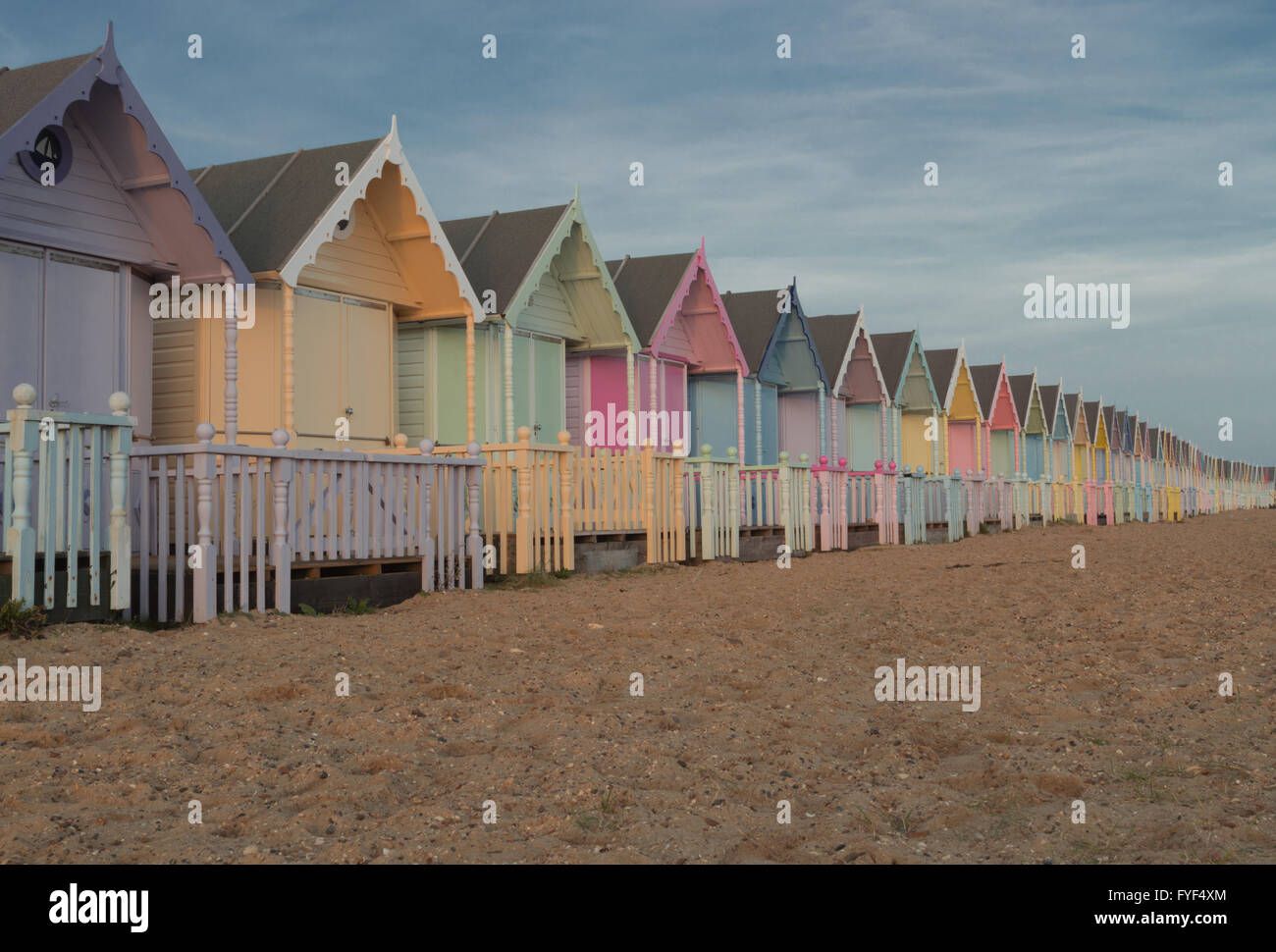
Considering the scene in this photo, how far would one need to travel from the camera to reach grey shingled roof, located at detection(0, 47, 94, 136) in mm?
9203

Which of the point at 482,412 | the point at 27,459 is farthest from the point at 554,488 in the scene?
the point at 27,459

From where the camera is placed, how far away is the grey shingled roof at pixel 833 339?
25781mm

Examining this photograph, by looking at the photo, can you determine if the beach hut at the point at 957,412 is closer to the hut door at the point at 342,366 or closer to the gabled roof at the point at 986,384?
the gabled roof at the point at 986,384

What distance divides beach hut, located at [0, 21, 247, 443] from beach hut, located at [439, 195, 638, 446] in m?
4.38

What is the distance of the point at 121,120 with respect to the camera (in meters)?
10.4

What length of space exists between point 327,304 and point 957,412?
79.2 ft

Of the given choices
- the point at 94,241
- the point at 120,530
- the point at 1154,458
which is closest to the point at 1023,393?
the point at 1154,458

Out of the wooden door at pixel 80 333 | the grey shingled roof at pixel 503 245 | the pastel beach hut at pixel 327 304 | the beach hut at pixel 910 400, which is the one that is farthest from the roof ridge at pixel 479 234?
the beach hut at pixel 910 400

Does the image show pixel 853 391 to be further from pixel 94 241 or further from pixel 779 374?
pixel 94 241
